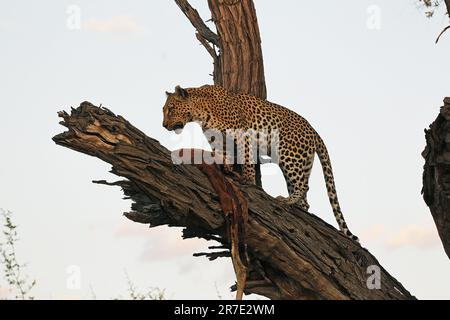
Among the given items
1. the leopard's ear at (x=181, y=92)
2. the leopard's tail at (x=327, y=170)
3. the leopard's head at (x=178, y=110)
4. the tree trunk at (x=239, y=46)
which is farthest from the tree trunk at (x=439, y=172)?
the tree trunk at (x=239, y=46)

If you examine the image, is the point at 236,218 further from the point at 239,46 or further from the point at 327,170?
the point at 239,46

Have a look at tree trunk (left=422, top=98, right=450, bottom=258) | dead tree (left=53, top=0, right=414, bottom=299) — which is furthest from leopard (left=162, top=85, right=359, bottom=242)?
tree trunk (left=422, top=98, right=450, bottom=258)

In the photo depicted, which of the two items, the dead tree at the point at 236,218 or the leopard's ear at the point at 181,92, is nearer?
the dead tree at the point at 236,218

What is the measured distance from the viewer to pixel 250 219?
27.1ft

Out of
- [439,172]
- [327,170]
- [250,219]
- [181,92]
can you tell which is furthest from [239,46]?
[439,172]

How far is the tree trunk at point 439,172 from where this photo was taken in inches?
316

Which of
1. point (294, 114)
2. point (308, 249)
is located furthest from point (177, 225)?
point (294, 114)

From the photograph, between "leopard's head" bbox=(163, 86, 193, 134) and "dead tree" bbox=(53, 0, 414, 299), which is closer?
"dead tree" bbox=(53, 0, 414, 299)

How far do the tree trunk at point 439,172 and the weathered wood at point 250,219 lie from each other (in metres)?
1.03

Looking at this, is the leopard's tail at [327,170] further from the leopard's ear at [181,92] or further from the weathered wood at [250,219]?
the leopard's ear at [181,92]

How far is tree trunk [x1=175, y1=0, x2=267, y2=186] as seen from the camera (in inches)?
463

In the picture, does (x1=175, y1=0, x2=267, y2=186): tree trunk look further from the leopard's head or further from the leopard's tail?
the leopard's tail

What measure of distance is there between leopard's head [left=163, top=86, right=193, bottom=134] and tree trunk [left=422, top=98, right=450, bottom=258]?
349 cm
